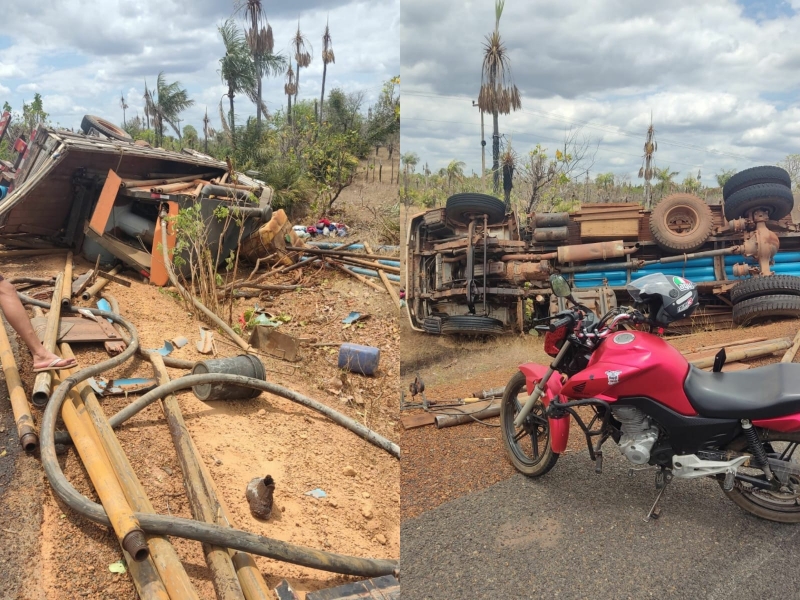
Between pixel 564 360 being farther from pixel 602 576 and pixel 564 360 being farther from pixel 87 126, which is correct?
pixel 87 126

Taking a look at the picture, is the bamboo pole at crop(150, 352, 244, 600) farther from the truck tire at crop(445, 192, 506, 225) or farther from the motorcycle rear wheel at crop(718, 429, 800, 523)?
the truck tire at crop(445, 192, 506, 225)

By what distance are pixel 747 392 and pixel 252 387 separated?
280 centimetres

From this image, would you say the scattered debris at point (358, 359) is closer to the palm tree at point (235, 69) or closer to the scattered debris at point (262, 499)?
the scattered debris at point (262, 499)

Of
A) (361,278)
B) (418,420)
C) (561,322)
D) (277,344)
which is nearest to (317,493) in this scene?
(418,420)

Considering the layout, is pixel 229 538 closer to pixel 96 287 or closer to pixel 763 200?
pixel 96 287

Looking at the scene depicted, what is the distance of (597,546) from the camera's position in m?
2.72

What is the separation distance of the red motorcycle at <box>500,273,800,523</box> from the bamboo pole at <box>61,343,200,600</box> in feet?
6.02

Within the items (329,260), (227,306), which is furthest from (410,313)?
(227,306)

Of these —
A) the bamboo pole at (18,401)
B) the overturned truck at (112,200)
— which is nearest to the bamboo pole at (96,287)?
the overturned truck at (112,200)

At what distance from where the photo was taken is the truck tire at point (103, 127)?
10391 mm

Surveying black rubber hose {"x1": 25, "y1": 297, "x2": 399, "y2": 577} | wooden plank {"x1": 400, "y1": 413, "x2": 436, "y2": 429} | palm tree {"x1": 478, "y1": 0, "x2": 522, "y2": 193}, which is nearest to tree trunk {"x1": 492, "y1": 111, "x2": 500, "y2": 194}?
palm tree {"x1": 478, "y1": 0, "x2": 522, "y2": 193}

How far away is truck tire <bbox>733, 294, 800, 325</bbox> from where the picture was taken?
607 cm

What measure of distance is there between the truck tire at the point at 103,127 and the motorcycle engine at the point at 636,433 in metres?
9.59

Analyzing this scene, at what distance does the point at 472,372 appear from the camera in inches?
292
